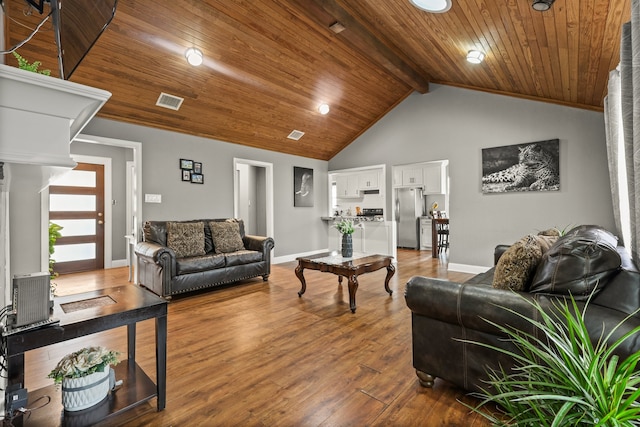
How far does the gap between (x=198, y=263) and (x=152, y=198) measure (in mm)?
1403

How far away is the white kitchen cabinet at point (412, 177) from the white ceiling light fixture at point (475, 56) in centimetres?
277

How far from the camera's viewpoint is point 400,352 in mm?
2355

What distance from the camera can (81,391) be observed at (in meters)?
1.47

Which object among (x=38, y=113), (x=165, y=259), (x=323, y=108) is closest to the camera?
(x=38, y=113)

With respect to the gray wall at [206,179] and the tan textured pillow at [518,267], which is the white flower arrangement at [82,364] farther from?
the gray wall at [206,179]

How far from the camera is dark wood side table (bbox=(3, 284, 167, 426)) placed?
1.31m

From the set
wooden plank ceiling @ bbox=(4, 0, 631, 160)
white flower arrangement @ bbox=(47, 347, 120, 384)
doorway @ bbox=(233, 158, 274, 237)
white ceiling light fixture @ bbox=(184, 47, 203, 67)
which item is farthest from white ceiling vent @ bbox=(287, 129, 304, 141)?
white flower arrangement @ bbox=(47, 347, 120, 384)

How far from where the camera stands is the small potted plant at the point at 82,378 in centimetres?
145

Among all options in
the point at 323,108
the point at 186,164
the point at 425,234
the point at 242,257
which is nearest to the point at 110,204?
the point at 186,164

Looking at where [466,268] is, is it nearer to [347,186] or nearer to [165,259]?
[347,186]

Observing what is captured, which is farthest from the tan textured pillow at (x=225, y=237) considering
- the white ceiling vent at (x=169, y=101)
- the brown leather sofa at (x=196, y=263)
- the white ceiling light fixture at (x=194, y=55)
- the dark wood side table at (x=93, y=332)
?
the dark wood side table at (x=93, y=332)

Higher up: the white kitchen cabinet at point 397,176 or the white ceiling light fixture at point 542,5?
the white ceiling light fixture at point 542,5

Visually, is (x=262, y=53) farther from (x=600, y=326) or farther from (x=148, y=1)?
(x=600, y=326)

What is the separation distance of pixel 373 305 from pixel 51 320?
2811 millimetres
